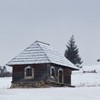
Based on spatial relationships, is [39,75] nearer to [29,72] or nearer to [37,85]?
[37,85]

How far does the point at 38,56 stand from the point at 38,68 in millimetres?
1604

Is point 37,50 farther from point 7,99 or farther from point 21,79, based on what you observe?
point 7,99

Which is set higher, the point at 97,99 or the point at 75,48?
the point at 75,48

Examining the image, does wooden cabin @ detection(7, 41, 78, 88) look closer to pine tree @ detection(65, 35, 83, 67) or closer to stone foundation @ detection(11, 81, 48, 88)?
stone foundation @ detection(11, 81, 48, 88)

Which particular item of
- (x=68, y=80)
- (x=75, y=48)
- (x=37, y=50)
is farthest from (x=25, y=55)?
(x=75, y=48)

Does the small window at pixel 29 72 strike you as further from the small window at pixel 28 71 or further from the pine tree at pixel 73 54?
the pine tree at pixel 73 54

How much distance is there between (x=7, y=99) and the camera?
26.9 meters

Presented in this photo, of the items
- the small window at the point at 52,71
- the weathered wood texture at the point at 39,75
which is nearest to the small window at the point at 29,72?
the weathered wood texture at the point at 39,75

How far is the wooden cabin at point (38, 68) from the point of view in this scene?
149 feet

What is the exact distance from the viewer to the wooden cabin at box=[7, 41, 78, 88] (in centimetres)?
4528

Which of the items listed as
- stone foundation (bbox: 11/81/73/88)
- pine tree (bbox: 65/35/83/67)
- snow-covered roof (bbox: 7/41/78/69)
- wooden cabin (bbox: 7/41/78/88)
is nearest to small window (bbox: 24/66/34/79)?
wooden cabin (bbox: 7/41/78/88)

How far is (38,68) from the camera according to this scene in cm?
4569

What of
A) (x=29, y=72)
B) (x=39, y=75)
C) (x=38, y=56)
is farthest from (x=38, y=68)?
(x=38, y=56)

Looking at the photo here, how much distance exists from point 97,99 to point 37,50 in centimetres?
2078
